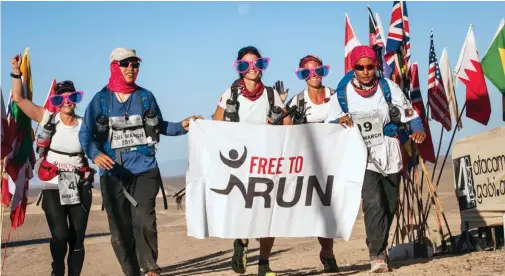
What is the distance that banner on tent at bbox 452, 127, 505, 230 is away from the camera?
1237cm

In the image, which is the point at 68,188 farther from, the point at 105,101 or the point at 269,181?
the point at 269,181

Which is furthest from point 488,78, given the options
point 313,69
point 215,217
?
point 215,217

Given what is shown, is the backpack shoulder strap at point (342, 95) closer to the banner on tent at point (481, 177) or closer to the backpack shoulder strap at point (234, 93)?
the backpack shoulder strap at point (234, 93)

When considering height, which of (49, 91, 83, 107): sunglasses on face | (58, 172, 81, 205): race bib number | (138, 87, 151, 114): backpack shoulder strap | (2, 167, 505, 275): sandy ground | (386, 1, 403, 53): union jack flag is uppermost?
(386, 1, 403, 53): union jack flag

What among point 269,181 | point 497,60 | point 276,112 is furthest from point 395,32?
point 269,181

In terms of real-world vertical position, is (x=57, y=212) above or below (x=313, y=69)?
below

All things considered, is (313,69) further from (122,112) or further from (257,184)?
(122,112)

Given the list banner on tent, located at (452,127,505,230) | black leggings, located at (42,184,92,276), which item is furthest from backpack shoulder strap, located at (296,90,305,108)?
banner on tent, located at (452,127,505,230)

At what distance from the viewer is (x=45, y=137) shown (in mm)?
10500

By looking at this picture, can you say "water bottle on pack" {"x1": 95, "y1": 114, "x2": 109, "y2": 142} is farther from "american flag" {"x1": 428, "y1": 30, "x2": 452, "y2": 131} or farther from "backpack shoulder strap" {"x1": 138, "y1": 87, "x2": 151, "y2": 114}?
"american flag" {"x1": 428, "y1": 30, "x2": 452, "y2": 131}

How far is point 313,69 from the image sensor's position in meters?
10.4

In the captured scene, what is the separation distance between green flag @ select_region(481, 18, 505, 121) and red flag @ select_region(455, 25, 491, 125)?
37 cm

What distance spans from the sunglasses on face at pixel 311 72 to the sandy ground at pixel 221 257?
2.04 metres

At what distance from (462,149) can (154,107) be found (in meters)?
5.60
